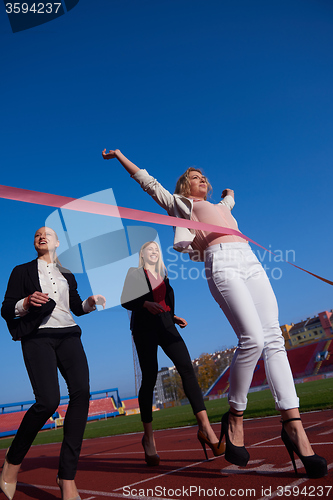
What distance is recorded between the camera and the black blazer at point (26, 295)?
295cm

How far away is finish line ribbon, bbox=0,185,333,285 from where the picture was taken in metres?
2.33

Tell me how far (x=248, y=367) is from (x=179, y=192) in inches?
66.1

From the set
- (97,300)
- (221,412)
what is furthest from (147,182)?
(221,412)

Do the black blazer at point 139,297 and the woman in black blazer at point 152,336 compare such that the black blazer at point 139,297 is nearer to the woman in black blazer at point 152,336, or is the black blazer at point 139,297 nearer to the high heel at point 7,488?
the woman in black blazer at point 152,336

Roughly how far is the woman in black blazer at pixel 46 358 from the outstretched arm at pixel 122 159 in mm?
1184

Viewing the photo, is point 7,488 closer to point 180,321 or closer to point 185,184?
point 180,321

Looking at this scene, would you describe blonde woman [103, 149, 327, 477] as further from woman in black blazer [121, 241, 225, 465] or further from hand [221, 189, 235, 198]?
woman in black blazer [121, 241, 225, 465]

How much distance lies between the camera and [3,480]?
282 centimetres

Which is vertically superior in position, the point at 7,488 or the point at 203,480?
the point at 7,488

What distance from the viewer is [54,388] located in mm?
2896

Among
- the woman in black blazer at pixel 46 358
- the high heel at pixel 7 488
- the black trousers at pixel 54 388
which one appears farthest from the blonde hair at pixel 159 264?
the high heel at pixel 7 488

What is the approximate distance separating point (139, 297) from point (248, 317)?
190 cm

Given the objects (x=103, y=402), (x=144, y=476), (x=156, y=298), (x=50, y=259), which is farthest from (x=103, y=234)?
(x=103, y=402)

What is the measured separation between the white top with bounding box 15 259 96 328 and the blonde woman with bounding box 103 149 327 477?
46.2 inches
